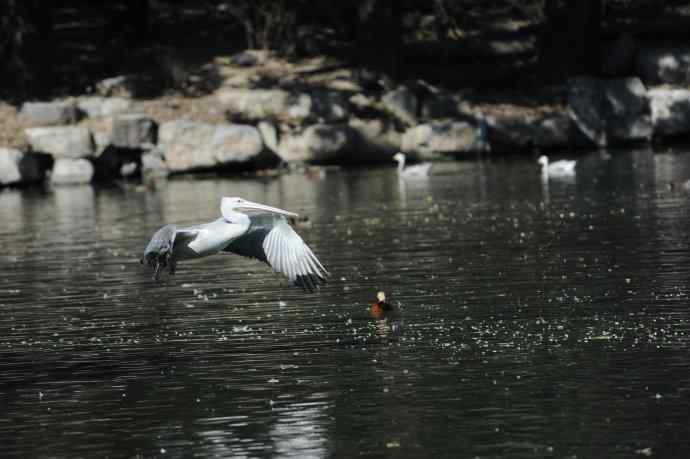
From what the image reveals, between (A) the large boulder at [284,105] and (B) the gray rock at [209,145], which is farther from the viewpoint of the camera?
(A) the large boulder at [284,105]

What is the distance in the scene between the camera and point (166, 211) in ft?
104

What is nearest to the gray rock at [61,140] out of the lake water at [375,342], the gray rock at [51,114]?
the gray rock at [51,114]

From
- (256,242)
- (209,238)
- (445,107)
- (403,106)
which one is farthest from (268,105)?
(209,238)

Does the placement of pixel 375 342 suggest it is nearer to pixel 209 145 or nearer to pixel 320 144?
pixel 209 145

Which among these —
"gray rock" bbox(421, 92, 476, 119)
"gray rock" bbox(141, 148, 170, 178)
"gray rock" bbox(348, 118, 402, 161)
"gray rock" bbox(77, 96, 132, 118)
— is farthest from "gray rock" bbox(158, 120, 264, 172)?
"gray rock" bbox(421, 92, 476, 119)

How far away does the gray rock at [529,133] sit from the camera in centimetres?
4425

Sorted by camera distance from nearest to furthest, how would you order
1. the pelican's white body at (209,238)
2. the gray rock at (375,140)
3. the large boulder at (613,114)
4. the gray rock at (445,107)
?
the pelican's white body at (209,238) < the gray rock at (375,140) < the large boulder at (613,114) < the gray rock at (445,107)

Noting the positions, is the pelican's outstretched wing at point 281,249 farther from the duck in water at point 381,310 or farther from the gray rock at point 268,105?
the gray rock at point 268,105

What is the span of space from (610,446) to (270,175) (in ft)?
101

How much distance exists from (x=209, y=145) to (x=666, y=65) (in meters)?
15.8

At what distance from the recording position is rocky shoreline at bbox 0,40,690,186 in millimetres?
42562

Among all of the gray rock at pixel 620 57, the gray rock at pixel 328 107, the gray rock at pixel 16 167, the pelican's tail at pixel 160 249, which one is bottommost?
the pelican's tail at pixel 160 249

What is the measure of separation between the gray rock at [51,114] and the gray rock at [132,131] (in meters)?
1.53

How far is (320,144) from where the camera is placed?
42.8 m
